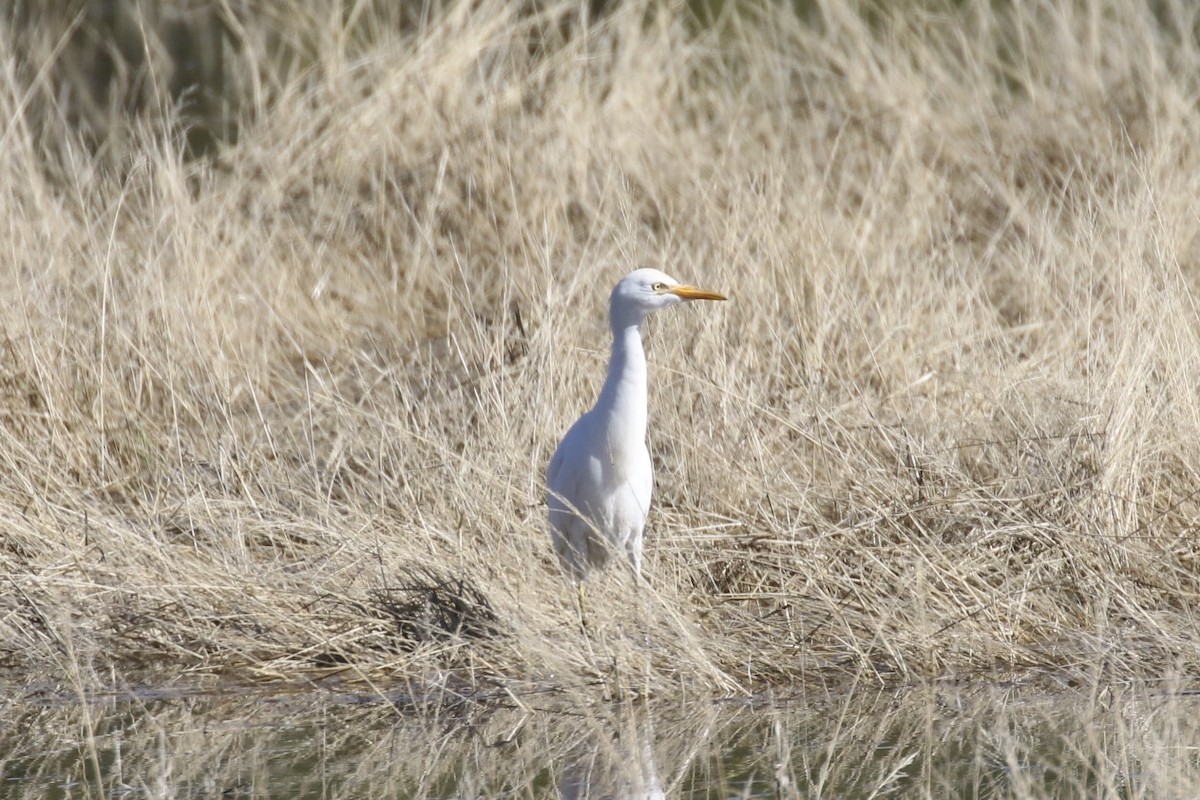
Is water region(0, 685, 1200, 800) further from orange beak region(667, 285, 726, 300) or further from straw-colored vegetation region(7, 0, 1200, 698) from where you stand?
orange beak region(667, 285, 726, 300)

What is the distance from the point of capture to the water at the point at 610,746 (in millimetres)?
3422

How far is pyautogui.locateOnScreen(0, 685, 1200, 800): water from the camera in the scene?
11.2ft

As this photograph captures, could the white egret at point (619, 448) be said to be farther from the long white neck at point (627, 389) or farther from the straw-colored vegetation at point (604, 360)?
the straw-colored vegetation at point (604, 360)

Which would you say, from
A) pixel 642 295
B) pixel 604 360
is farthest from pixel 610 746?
pixel 604 360

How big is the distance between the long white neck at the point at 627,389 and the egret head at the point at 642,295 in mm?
28

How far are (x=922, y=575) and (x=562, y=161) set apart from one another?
11.0 feet

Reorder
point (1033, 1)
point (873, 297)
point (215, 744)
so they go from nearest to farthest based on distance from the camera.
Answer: point (215, 744) < point (873, 297) < point (1033, 1)

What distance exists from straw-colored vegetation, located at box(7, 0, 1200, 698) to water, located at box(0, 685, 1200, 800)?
12cm

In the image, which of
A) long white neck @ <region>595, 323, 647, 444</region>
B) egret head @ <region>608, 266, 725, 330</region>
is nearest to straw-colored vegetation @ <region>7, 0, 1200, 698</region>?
long white neck @ <region>595, 323, 647, 444</region>

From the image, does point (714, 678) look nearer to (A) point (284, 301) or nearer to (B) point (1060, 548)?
(B) point (1060, 548)

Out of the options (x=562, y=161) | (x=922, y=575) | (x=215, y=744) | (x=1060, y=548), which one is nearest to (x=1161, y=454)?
(x=1060, y=548)

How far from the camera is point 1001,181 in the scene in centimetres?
726

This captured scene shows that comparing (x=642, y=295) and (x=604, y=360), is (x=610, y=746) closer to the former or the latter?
(x=642, y=295)

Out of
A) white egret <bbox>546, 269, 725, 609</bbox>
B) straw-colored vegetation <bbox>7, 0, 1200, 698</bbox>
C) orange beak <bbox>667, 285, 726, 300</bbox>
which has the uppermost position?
orange beak <bbox>667, 285, 726, 300</bbox>
